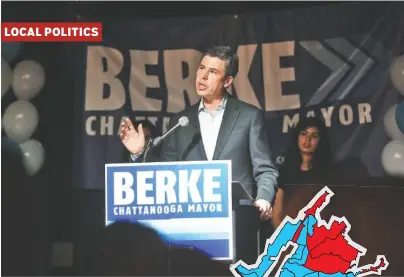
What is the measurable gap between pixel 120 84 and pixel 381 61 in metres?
1.50

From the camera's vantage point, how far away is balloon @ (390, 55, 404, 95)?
431 cm

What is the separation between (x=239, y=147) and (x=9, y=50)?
145 centimetres

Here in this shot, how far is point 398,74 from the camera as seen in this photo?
4.32 metres

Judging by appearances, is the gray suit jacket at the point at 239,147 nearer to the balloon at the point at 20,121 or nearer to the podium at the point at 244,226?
the podium at the point at 244,226

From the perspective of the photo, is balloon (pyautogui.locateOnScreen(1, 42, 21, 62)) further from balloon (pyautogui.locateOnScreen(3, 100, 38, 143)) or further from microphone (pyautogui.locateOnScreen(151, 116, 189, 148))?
microphone (pyautogui.locateOnScreen(151, 116, 189, 148))

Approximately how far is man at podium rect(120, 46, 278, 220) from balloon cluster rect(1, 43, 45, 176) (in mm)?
513

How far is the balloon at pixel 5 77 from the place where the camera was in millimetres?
4547

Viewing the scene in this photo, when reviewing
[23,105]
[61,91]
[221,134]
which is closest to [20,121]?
[23,105]

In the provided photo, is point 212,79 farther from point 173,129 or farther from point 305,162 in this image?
point 305,162

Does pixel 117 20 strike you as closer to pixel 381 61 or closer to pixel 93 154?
pixel 93 154

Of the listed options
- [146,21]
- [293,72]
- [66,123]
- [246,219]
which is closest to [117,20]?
[146,21]

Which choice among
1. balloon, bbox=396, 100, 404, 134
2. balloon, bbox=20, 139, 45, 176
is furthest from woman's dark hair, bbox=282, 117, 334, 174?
balloon, bbox=20, 139, 45, 176

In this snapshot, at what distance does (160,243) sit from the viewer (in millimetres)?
4480

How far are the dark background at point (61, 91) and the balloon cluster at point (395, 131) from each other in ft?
1.92
